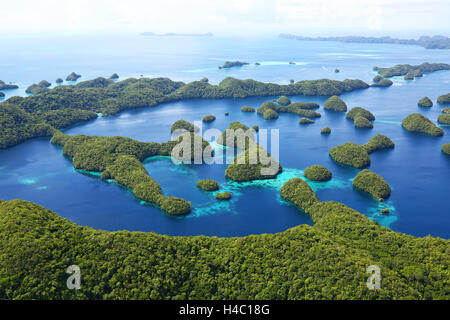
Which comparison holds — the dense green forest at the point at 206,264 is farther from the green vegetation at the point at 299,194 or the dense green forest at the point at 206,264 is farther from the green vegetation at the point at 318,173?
the green vegetation at the point at 318,173

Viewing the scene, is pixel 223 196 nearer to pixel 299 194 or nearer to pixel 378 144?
pixel 299 194

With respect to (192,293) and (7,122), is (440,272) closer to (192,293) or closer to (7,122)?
(192,293)

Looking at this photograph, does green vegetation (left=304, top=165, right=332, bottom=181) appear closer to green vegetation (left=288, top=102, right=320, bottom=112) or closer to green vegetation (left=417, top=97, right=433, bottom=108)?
green vegetation (left=288, top=102, right=320, bottom=112)

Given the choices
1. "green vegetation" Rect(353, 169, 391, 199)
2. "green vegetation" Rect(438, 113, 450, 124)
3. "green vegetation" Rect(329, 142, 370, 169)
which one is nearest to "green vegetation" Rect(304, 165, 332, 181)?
"green vegetation" Rect(353, 169, 391, 199)

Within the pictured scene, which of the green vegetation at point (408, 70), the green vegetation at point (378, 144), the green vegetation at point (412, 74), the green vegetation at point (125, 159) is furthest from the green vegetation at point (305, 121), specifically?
the green vegetation at point (408, 70)

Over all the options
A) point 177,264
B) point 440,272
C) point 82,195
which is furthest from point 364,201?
point 82,195
